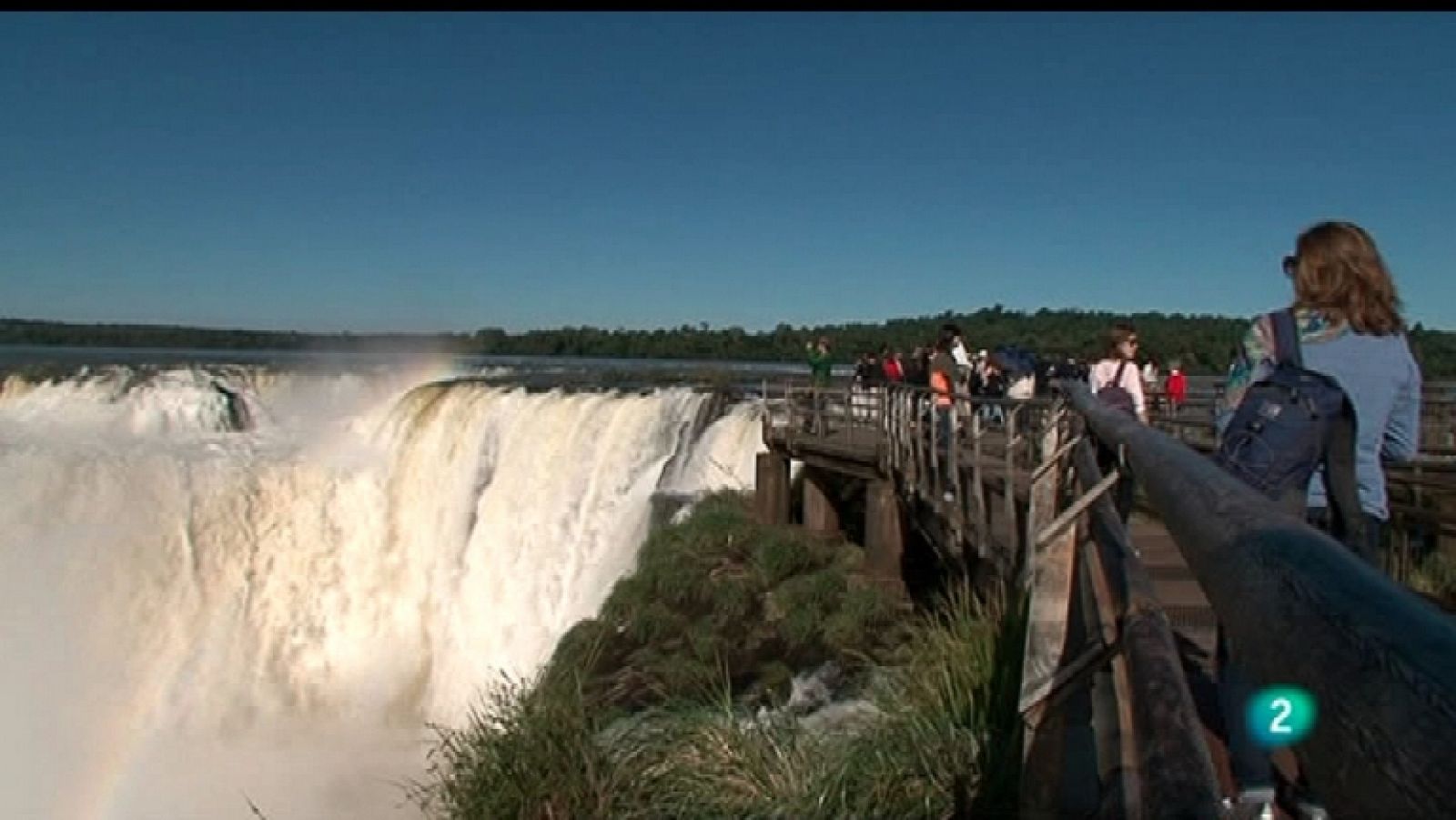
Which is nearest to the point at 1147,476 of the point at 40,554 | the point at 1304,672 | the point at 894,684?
the point at 1304,672

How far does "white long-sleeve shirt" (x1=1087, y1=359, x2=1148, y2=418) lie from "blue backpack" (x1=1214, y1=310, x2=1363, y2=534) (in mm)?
7505

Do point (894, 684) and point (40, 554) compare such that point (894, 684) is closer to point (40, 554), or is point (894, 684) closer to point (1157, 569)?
point (1157, 569)

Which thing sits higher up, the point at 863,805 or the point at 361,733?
the point at 863,805

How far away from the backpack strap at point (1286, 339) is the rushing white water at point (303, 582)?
50.2ft

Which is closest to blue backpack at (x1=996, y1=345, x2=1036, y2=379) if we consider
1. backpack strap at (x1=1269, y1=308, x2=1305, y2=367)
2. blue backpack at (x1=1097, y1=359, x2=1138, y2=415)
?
blue backpack at (x1=1097, y1=359, x2=1138, y2=415)

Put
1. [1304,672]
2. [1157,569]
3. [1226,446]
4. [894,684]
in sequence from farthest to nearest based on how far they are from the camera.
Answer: [1157,569]
[894,684]
[1226,446]
[1304,672]

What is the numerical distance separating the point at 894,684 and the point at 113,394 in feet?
104

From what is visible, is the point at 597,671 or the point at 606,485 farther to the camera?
the point at 606,485

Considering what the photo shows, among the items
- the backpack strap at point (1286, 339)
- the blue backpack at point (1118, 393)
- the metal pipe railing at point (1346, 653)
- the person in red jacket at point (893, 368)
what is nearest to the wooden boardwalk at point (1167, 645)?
the metal pipe railing at point (1346, 653)

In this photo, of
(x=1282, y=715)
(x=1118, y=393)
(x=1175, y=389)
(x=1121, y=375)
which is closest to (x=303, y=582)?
(x=1175, y=389)

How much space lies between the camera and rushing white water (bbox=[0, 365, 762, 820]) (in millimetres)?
19047

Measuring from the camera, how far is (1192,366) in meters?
59.9

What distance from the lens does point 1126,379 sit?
10.5 meters

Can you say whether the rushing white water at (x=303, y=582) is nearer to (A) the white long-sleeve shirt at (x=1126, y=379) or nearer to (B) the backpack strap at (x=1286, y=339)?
(A) the white long-sleeve shirt at (x=1126, y=379)
